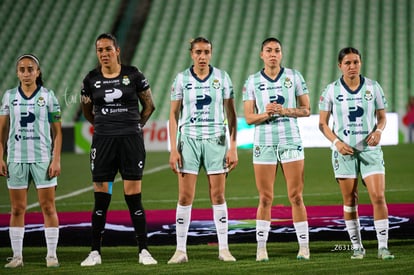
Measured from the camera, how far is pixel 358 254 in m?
7.14

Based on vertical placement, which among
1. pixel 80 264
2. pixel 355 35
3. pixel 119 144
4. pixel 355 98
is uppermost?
pixel 355 35

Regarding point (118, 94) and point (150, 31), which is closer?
point (118, 94)

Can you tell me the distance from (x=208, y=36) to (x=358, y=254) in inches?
845

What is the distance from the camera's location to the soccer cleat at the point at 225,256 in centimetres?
716

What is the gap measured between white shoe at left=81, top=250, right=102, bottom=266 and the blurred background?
1700 cm

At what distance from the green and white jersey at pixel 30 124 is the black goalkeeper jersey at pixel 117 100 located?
1.30 ft

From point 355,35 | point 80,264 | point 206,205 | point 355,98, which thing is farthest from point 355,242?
point 355,35

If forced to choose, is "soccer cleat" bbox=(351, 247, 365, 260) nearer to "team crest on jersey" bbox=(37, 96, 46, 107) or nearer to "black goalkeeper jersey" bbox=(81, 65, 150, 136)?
"black goalkeeper jersey" bbox=(81, 65, 150, 136)

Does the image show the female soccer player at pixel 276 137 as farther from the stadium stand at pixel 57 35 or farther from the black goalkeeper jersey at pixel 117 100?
the stadium stand at pixel 57 35

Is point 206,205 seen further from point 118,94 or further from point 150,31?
point 150,31

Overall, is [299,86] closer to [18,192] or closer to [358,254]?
[358,254]

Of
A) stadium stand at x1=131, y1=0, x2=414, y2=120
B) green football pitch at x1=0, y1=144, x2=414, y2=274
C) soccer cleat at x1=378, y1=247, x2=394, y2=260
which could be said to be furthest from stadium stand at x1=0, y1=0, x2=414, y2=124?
soccer cleat at x1=378, y1=247, x2=394, y2=260

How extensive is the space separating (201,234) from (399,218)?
2322 millimetres

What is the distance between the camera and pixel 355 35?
89.5 feet
